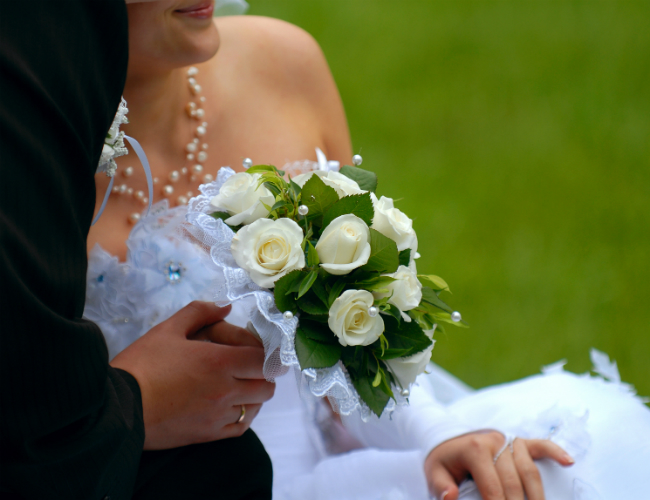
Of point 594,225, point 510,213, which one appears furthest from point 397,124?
point 594,225

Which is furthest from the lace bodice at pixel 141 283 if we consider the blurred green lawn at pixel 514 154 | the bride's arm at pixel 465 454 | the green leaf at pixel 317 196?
the blurred green lawn at pixel 514 154

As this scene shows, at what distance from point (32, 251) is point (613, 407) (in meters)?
1.34

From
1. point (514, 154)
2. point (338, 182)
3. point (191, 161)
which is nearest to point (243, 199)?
point (338, 182)

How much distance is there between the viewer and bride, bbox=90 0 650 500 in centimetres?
130

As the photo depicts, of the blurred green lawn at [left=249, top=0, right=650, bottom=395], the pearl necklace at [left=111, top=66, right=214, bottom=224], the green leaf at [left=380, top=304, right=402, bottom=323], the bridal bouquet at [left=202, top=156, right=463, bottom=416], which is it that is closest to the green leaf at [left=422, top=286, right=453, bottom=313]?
the bridal bouquet at [left=202, top=156, right=463, bottom=416]

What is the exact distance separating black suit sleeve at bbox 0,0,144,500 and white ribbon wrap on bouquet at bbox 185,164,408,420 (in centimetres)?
19

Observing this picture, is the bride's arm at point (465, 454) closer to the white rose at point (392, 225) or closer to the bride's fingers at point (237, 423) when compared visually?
the bride's fingers at point (237, 423)

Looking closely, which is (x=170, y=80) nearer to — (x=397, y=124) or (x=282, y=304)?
(x=282, y=304)

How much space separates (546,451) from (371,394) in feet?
1.85

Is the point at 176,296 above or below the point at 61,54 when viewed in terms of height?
below

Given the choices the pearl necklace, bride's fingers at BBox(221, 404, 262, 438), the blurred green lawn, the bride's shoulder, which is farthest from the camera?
the blurred green lawn

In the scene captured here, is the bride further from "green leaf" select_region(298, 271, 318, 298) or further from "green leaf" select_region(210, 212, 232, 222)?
"green leaf" select_region(298, 271, 318, 298)

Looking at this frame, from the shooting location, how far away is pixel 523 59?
485cm

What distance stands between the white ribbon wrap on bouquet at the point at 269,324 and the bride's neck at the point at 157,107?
0.55 m
